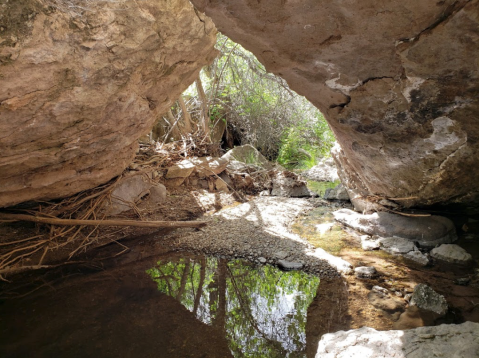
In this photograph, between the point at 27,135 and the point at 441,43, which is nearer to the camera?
the point at 441,43

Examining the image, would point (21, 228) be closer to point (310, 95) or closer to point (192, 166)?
point (192, 166)

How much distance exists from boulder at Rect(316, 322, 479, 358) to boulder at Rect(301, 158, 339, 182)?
6.19 meters

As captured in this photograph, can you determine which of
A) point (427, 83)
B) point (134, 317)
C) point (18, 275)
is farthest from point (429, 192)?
point (18, 275)

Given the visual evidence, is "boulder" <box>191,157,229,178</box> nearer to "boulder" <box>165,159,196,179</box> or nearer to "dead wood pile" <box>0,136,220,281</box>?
"boulder" <box>165,159,196,179</box>

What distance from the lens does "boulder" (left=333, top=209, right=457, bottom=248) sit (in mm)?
4094

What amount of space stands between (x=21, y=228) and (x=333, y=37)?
4.14 meters

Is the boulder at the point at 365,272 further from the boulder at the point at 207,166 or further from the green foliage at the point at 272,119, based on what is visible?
the green foliage at the point at 272,119

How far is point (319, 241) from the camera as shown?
4238 millimetres

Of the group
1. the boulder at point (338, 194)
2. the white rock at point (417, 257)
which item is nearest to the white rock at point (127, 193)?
the boulder at point (338, 194)

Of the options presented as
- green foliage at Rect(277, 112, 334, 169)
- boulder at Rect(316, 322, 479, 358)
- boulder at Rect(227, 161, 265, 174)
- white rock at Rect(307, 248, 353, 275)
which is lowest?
boulder at Rect(316, 322, 479, 358)

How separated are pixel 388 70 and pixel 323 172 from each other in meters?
6.02

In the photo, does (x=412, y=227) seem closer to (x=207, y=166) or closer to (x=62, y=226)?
(x=207, y=166)

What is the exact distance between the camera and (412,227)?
4191 mm

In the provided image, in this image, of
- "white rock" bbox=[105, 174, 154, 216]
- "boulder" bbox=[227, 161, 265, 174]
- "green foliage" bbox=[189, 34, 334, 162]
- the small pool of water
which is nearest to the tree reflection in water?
the small pool of water
